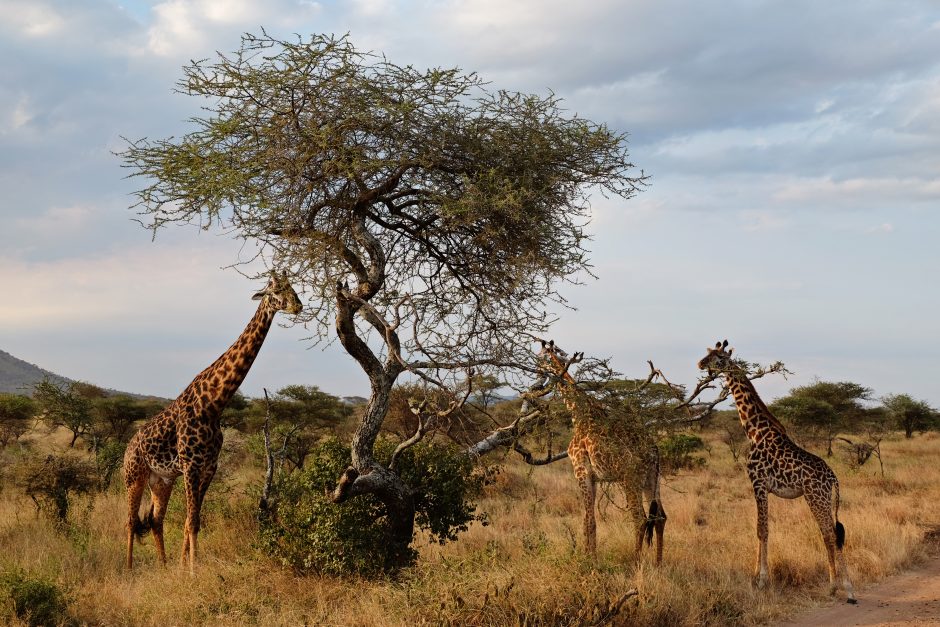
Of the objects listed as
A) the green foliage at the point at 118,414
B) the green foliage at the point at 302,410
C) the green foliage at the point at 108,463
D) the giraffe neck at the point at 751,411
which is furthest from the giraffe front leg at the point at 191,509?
the green foliage at the point at 118,414

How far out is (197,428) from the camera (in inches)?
373

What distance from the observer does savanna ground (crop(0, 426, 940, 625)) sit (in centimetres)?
704

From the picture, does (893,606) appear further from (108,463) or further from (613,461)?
(108,463)

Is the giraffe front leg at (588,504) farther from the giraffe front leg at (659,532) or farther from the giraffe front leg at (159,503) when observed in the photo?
the giraffe front leg at (159,503)

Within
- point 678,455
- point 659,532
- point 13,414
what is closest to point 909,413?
point 678,455

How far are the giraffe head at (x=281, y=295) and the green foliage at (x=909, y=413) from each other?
29877mm

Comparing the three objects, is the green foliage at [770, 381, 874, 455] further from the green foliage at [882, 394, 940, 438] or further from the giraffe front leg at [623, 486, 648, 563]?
the giraffe front leg at [623, 486, 648, 563]

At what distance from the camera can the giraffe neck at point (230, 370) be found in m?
9.53

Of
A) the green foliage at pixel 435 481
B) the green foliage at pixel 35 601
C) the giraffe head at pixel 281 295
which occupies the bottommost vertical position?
the green foliage at pixel 35 601

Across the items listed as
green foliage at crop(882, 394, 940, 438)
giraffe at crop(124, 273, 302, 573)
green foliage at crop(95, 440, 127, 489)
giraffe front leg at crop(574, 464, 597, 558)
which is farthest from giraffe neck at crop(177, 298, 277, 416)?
green foliage at crop(882, 394, 940, 438)

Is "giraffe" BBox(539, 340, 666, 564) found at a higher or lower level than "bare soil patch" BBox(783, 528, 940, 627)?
higher

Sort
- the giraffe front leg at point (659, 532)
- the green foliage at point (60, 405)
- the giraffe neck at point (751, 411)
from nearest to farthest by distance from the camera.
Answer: the giraffe front leg at point (659, 532)
the giraffe neck at point (751, 411)
the green foliage at point (60, 405)

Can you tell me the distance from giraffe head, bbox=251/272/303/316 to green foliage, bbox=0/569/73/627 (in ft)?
11.7

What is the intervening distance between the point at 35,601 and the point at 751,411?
8125mm
